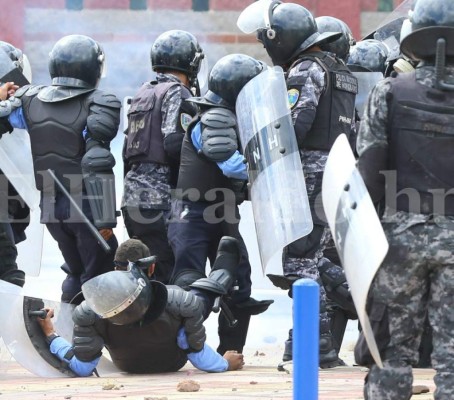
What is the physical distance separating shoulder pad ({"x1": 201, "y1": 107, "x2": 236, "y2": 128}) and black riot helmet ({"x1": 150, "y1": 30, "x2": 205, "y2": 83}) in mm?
1015

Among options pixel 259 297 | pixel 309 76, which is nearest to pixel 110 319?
pixel 309 76

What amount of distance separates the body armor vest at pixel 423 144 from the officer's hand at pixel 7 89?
3.65 m

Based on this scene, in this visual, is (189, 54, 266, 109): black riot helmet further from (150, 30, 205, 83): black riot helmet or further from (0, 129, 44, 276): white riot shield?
(0, 129, 44, 276): white riot shield

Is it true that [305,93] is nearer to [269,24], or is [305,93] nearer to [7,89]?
[269,24]

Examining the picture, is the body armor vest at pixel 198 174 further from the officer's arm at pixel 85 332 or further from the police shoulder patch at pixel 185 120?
the officer's arm at pixel 85 332

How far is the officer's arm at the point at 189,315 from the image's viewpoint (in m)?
7.45

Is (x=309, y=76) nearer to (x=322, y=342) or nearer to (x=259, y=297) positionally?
(x=322, y=342)

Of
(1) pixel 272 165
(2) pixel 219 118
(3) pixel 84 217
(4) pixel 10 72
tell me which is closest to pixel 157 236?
(3) pixel 84 217

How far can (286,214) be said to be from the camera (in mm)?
7320

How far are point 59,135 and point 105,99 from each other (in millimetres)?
321

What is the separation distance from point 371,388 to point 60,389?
191 centimetres

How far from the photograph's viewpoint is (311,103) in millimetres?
7816

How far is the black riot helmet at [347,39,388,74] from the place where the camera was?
32.3ft

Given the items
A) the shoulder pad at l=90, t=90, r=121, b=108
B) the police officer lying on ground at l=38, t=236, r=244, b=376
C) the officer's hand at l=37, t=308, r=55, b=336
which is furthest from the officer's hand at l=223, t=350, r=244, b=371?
the shoulder pad at l=90, t=90, r=121, b=108
